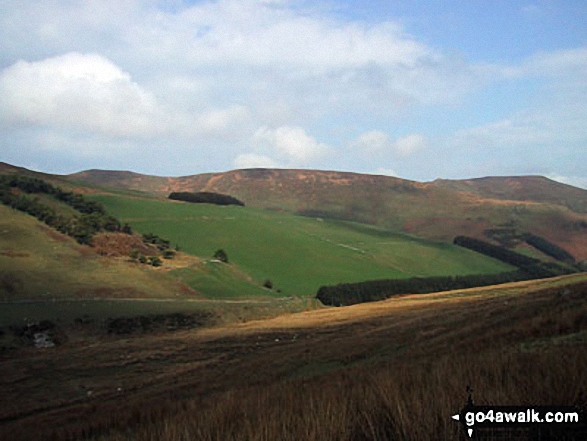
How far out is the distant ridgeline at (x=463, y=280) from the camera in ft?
322

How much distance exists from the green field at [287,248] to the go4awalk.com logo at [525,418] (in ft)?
270

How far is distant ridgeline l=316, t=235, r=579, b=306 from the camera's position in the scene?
322ft

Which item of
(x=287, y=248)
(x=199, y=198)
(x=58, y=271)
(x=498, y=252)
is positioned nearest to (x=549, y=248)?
(x=498, y=252)

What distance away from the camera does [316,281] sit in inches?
4112

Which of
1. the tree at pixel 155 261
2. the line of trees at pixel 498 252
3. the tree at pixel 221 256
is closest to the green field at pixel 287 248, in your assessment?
the tree at pixel 221 256

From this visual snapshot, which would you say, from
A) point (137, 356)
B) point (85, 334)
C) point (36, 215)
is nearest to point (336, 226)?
point (36, 215)

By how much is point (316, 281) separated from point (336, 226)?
205 feet

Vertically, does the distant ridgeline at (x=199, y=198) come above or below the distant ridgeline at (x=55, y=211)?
above

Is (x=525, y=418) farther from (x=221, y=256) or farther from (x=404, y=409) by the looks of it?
(x=221, y=256)

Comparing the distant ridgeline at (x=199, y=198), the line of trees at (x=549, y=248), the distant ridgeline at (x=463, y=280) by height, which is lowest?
the distant ridgeline at (x=463, y=280)

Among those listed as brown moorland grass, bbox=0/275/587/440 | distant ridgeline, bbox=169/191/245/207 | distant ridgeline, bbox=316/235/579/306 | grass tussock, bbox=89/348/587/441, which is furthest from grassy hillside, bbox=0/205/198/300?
distant ridgeline, bbox=169/191/245/207

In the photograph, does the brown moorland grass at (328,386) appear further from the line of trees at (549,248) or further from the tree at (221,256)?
the line of trees at (549,248)

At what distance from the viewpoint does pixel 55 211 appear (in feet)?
338

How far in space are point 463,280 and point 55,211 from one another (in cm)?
8869
